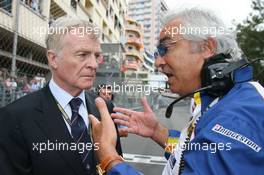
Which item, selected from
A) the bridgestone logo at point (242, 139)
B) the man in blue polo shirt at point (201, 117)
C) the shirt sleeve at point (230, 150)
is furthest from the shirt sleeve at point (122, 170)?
the bridgestone logo at point (242, 139)

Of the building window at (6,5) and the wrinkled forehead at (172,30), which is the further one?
the building window at (6,5)

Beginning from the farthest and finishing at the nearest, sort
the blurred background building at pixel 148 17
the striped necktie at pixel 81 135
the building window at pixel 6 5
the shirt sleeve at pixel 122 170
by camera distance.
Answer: the blurred background building at pixel 148 17
the building window at pixel 6 5
the striped necktie at pixel 81 135
the shirt sleeve at pixel 122 170

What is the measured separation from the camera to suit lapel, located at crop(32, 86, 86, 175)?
6.89 ft

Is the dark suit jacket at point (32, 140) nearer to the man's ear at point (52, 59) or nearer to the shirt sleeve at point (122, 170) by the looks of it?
the man's ear at point (52, 59)

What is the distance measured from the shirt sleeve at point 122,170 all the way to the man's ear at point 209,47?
712 millimetres

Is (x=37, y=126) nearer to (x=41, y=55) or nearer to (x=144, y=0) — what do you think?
(x=41, y=55)

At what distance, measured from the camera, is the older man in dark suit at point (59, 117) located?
2068mm

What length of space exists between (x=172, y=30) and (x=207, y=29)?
7.7 inches

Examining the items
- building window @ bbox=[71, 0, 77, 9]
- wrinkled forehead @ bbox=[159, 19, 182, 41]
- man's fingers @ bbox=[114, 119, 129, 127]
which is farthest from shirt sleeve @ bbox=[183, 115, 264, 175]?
building window @ bbox=[71, 0, 77, 9]

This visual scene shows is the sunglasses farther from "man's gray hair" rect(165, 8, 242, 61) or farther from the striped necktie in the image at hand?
the striped necktie

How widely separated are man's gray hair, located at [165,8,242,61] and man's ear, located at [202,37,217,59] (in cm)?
1

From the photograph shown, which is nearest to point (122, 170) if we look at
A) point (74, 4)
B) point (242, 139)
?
point (242, 139)

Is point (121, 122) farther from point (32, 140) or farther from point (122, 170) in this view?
point (122, 170)

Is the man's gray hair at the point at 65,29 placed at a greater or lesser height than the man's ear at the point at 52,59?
greater
